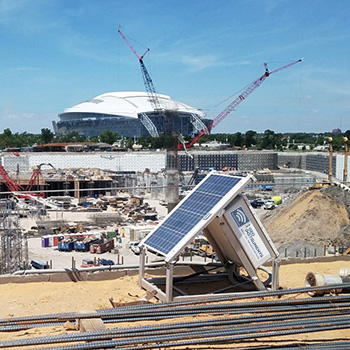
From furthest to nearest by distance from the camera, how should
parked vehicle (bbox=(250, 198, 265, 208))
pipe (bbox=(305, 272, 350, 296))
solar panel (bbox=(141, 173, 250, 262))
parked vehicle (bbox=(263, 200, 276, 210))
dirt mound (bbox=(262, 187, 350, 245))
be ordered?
parked vehicle (bbox=(250, 198, 265, 208)) → parked vehicle (bbox=(263, 200, 276, 210)) → dirt mound (bbox=(262, 187, 350, 245)) → pipe (bbox=(305, 272, 350, 296)) → solar panel (bbox=(141, 173, 250, 262))

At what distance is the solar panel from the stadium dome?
66822 millimetres

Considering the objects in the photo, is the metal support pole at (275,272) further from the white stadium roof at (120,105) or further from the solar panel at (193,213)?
the white stadium roof at (120,105)

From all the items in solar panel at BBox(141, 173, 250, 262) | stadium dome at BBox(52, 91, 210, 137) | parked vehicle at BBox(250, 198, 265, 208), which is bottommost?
parked vehicle at BBox(250, 198, 265, 208)

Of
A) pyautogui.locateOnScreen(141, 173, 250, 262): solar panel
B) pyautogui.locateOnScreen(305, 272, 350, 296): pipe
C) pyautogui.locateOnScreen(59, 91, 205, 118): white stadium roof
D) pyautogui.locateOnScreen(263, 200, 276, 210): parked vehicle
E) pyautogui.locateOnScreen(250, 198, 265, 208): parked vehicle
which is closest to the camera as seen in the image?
pyautogui.locateOnScreen(141, 173, 250, 262): solar panel

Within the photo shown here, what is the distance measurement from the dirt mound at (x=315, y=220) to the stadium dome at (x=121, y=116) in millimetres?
58161

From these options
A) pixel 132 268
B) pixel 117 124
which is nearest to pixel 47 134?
pixel 117 124

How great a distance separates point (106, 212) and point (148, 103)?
58096mm

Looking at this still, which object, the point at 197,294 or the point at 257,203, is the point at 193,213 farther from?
the point at 257,203

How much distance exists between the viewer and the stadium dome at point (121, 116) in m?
74.9

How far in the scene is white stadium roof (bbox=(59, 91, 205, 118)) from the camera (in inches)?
3088

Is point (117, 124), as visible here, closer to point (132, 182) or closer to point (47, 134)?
point (47, 134)

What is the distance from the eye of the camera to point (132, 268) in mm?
4668

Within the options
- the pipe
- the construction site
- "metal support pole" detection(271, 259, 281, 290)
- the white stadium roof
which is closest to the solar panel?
the construction site

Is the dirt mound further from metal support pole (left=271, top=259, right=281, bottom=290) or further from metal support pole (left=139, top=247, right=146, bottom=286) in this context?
metal support pole (left=139, top=247, right=146, bottom=286)
